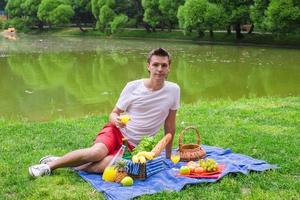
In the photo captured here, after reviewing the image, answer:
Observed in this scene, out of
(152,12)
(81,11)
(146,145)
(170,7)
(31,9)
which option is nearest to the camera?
(146,145)

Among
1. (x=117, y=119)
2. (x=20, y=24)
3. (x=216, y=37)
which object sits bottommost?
(x=20, y=24)

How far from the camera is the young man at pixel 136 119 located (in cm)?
540

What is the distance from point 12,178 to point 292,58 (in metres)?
23.7

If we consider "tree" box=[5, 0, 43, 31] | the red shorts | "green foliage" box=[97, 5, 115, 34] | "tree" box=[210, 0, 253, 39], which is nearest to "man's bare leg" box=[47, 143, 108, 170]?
the red shorts

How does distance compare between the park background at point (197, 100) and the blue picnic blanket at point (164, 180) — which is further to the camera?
the park background at point (197, 100)

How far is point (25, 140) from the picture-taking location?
24.0 ft

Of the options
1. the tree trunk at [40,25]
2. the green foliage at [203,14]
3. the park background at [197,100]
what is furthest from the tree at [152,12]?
the tree trunk at [40,25]

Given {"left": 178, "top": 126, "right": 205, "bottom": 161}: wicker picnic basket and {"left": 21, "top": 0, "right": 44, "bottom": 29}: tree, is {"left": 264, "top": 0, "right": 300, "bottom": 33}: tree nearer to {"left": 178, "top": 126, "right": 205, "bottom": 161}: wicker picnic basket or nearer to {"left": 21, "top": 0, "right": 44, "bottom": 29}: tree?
{"left": 178, "top": 126, "right": 205, "bottom": 161}: wicker picnic basket

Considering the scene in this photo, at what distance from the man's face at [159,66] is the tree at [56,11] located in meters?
55.1

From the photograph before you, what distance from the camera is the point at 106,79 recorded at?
18.5m

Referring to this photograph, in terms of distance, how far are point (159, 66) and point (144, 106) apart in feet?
1.74

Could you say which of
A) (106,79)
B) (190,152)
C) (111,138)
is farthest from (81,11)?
(111,138)

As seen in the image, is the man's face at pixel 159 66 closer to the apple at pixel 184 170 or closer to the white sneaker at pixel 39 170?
the apple at pixel 184 170

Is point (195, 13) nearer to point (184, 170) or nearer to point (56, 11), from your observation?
point (56, 11)
